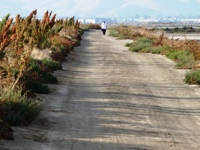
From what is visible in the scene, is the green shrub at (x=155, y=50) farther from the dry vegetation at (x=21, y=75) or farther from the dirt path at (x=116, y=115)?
the dirt path at (x=116, y=115)

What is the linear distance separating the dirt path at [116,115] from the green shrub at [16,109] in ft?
0.76

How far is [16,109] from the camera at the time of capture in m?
10.5

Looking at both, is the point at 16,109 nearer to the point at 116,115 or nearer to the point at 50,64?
the point at 116,115

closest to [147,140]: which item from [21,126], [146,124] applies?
[146,124]

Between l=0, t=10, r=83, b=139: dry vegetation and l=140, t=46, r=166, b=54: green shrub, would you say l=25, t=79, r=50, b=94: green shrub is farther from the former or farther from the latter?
l=140, t=46, r=166, b=54: green shrub

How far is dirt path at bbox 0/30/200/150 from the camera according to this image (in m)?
9.27

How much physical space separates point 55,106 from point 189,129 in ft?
11.6

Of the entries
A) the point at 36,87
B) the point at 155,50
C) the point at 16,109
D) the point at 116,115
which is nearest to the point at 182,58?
the point at 155,50

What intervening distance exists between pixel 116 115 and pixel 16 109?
97.3 inches

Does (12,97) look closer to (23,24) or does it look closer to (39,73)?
(39,73)

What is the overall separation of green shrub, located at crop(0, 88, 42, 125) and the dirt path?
0.76 feet

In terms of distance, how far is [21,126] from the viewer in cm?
1010

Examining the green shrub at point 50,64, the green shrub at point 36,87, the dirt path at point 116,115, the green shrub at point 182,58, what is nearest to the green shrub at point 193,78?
the dirt path at point 116,115

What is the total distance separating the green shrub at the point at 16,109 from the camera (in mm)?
10084
